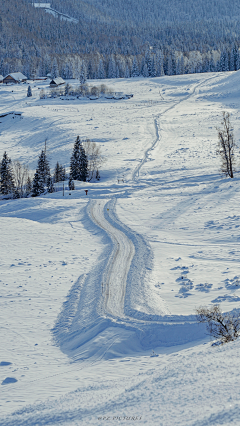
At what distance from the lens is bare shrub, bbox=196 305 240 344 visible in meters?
11.4

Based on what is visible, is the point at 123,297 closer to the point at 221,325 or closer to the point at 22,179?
the point at 221,325

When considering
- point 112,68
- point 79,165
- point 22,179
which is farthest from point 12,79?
point 79,165

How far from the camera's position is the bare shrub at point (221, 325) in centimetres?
1143

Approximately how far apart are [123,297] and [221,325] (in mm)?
5482

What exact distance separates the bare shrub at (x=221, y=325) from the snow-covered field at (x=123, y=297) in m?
0.43

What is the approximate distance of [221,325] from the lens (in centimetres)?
1260

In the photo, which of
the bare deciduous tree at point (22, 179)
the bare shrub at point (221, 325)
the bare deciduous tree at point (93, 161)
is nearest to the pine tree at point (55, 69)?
the bare deciduous tree at point (22, 179)

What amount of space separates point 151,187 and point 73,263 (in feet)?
64.0

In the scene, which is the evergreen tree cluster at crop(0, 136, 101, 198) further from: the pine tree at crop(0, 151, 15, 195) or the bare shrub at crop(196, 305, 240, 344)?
the bare shrub at crop(196, 305, 240, 344)

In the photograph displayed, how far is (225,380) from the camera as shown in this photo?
7.90 meters

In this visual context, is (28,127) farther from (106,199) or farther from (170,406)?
(170,406)

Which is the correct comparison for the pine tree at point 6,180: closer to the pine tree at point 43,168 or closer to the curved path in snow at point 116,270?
the pine tree at point 43,168

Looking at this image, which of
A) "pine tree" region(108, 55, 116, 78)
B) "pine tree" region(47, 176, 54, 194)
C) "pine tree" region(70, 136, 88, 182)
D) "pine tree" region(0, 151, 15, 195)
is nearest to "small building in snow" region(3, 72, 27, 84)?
"pine tree" region(108, 55, 116, 78)

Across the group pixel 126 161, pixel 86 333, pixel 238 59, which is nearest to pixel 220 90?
pixel 238 59
